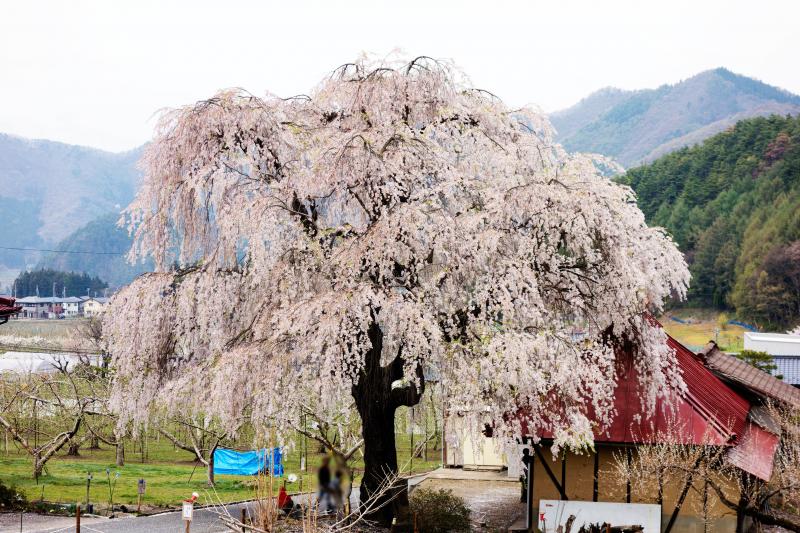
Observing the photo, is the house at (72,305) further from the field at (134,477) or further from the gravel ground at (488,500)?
the gravel ground at (488,500)

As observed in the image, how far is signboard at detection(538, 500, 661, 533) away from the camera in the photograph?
14.8 meters

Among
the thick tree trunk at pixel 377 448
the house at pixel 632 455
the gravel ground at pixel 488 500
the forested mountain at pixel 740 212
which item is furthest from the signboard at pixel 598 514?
the forested mountain at pixel 740 212

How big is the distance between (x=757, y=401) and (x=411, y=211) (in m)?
13.6

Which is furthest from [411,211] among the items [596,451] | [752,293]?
[752,293]

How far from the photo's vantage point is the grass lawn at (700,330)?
76869 mm

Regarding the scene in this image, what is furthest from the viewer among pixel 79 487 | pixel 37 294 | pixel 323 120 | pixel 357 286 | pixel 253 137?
pixel 37 294

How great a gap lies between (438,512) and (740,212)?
79198 millimetres

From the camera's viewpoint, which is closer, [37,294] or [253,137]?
[253,137]

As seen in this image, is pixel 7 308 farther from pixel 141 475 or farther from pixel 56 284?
pixel 56 284

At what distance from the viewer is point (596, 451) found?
15664mm

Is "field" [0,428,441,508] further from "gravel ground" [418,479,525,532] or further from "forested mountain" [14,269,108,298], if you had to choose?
"forested mountain" [14,269,108,298]

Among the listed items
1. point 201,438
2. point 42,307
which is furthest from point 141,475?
point 42,307

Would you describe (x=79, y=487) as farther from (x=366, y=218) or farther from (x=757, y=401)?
(x=757, y=401)

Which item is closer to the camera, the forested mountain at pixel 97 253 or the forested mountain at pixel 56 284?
the forested mountain at pixel 56 284
